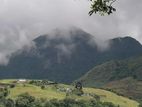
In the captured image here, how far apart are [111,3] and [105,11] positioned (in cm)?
77

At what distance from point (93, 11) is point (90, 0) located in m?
0.67

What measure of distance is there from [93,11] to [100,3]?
53cm

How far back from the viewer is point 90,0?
25.5 meters

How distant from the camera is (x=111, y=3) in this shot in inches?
1003

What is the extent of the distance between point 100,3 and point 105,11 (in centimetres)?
49

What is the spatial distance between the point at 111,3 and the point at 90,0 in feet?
3.38

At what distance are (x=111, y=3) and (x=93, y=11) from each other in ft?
3.34

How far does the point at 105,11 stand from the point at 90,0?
1.10 m

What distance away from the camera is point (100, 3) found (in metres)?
25.9

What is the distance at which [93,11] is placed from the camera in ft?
84.9

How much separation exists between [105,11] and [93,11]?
2.12 ft

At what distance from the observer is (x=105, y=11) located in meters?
26.1
